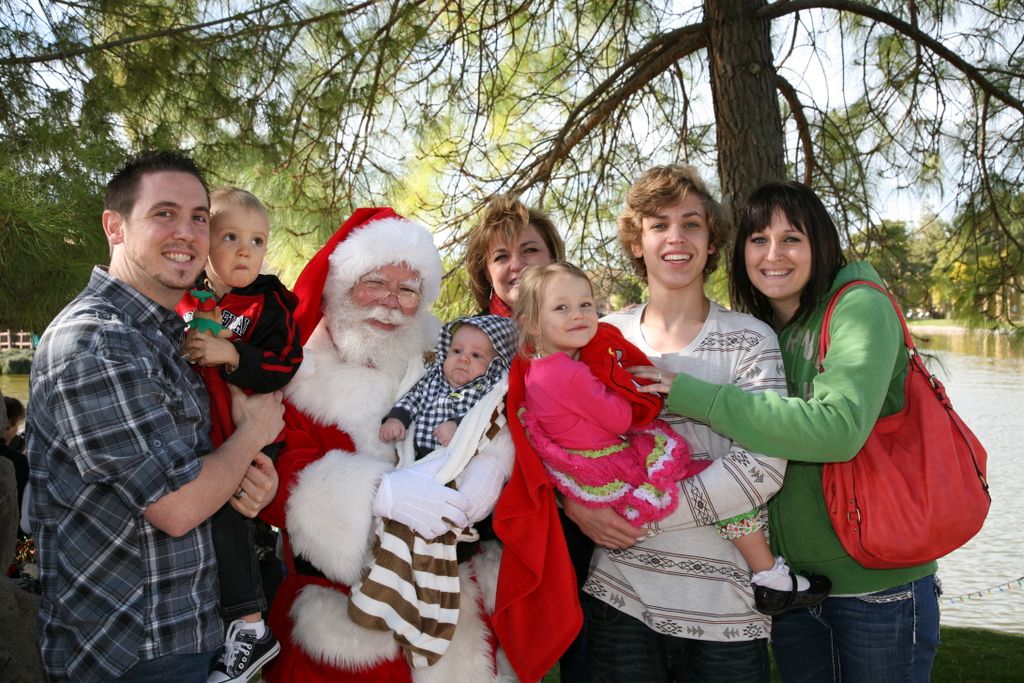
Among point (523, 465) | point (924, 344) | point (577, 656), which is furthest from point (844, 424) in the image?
point (924, 344)

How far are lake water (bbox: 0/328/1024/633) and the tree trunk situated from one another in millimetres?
1674

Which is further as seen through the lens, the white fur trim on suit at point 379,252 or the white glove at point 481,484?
the white fur trim on suit at point 379,252

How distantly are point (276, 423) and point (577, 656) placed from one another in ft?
4.19

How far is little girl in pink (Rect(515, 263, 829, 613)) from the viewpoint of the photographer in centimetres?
218

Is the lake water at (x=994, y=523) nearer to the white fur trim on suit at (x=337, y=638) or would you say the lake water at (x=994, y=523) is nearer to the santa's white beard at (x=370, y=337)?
the santa's white beard at (x=370, y=337)

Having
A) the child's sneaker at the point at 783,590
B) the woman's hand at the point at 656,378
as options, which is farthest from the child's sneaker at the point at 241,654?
the child's sneaker at the point at 783,590

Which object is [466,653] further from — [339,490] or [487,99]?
[487,99]

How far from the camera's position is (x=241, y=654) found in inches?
81.7

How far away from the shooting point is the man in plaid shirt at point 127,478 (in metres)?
1.81

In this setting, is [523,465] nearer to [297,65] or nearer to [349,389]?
[349,389]

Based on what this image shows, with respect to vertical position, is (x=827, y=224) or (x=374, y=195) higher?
(x=374, y=195)

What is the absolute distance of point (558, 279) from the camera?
2.38 metres

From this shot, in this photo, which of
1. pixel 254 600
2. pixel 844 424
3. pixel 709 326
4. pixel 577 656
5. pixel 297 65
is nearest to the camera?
pixel 844 424

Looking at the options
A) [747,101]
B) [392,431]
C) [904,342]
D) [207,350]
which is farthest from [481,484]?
[747,101]
